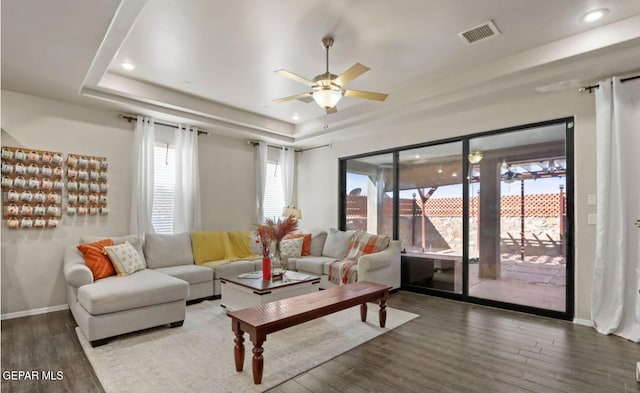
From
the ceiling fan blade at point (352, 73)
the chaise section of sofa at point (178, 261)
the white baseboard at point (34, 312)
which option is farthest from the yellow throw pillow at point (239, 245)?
the ceiling fan blade at point (352, 73)

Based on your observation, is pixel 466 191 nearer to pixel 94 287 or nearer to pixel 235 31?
pixel 235 31

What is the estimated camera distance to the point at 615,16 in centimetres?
283

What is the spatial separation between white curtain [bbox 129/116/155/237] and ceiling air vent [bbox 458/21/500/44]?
4.54 m

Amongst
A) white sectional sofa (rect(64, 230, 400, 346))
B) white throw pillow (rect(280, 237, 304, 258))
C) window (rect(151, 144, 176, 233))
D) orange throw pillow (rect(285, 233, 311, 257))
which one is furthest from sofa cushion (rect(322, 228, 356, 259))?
window (rect(151, 144, 176, 233))

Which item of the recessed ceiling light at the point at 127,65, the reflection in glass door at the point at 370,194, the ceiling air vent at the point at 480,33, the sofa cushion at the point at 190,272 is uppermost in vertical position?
the ceiling air vent at the point at 480,33

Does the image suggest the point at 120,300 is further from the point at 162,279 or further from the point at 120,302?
the point at 162,279

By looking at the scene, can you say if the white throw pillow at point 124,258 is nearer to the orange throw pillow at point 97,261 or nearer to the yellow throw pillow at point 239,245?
the orange throw pillow at point 97,261

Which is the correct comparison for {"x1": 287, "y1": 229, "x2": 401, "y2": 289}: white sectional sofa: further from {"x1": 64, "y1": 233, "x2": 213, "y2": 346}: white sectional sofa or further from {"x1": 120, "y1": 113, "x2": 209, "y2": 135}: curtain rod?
{"x1": 120, "y1": 113, "x2": 209, "y2": 135}: curtain rod

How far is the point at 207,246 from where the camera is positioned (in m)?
5.21

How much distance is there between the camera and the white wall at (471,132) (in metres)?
3.73

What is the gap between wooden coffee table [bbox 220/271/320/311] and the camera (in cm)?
368

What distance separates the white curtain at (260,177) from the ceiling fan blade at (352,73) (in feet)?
12.1

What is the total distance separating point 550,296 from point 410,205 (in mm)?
2333

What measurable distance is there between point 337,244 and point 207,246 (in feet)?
7.46
